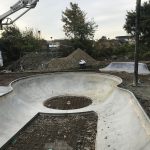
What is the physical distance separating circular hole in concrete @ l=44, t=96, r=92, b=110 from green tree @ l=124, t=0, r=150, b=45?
22763 millimetres

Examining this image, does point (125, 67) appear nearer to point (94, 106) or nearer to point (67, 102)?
point (67, 102)

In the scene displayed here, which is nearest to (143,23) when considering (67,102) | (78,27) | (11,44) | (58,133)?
(78,27)

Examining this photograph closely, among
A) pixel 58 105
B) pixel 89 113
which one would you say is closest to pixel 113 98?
pixel 89 113

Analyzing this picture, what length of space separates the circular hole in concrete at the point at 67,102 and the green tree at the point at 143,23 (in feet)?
74.7

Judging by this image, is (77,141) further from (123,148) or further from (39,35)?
(39,35)

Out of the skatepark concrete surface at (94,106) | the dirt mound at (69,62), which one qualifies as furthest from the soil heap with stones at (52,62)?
the skatepark concrete surface at (94,106)

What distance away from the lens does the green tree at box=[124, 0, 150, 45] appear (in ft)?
121

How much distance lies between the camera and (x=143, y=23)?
120ft

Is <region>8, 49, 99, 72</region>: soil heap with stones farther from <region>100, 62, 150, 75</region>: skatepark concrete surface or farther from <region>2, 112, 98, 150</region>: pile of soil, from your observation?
<region>2, 112, 98, 150</region>: pile of soil

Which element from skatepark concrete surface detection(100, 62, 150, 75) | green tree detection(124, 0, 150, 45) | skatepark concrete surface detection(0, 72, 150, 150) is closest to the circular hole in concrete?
skatepark concrete surface detection(0, 72, 150, 150)

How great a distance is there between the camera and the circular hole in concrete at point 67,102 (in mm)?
16559

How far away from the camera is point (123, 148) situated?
340 inches

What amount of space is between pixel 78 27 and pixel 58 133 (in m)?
33.4

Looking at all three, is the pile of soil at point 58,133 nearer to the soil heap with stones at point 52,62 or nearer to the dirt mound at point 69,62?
the soil heap with stones at point 52,62
